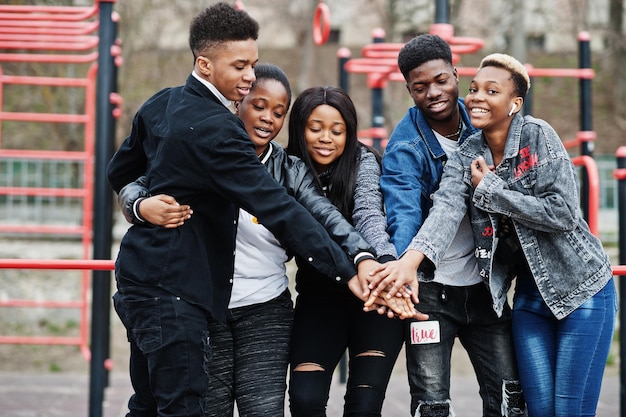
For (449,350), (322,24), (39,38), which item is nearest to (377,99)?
(322,24)

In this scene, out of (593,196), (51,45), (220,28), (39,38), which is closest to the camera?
(220,28)

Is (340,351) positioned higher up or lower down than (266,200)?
lower down

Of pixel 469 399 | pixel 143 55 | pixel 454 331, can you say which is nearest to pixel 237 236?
pixel 454 331

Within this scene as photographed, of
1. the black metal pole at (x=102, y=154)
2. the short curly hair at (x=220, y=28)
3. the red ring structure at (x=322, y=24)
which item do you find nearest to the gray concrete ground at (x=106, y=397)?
the black metal pole at (x=102, y=154)

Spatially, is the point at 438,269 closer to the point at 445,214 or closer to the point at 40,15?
the point at 445,214

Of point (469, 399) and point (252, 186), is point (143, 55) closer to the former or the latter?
point (469, 399)

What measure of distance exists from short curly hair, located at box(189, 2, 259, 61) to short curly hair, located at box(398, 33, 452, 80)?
0.59m

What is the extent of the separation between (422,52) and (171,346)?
133cm

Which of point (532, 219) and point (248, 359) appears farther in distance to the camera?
point (248, 359)

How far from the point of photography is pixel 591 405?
→ 283cm

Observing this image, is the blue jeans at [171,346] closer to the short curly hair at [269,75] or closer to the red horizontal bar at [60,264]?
the red horizontal bar at [60,264]

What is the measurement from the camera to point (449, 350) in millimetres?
2973

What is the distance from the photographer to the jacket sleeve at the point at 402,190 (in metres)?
2.85

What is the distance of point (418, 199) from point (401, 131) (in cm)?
28
